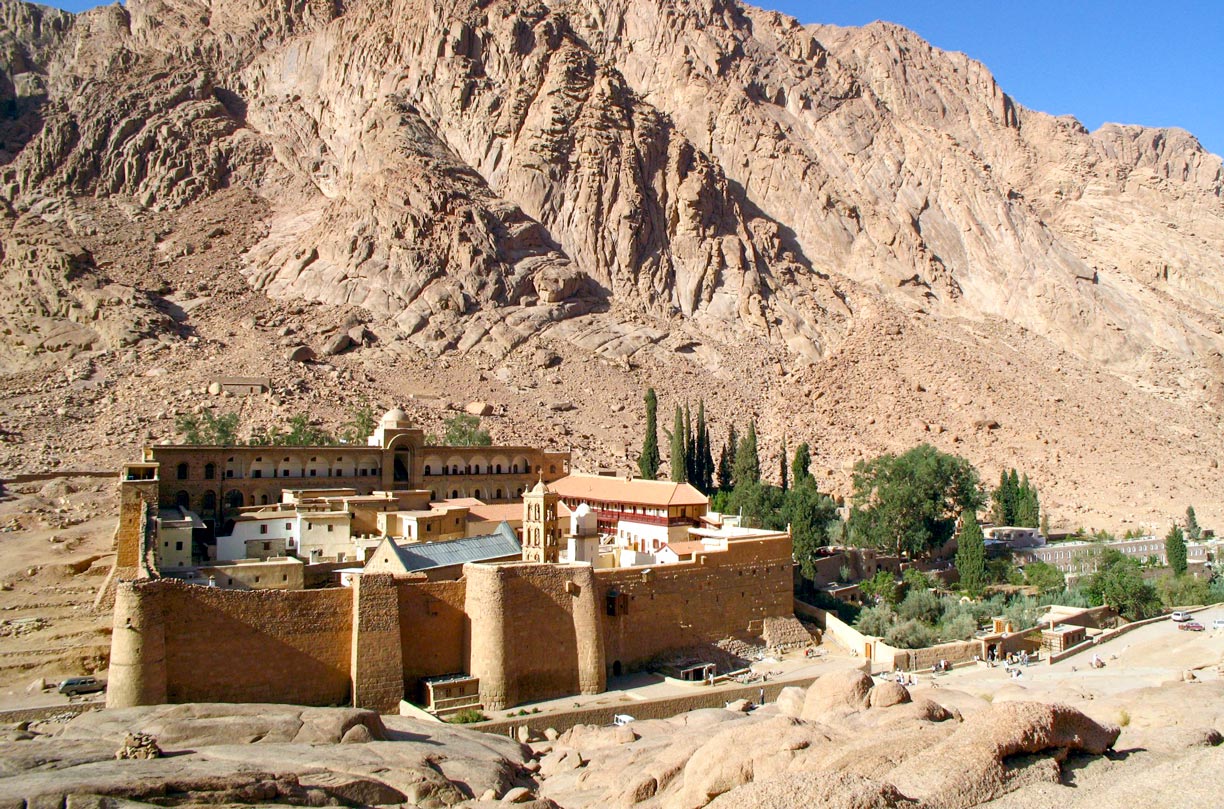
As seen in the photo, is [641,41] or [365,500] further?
[641,41]

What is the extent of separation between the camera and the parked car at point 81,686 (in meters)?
19.2

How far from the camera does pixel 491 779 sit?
52.5 feet

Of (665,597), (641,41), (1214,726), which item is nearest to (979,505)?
(665,597)

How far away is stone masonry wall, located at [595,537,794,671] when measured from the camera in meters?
24.1

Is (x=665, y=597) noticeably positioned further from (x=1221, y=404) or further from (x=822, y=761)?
(x=1221, y=404)

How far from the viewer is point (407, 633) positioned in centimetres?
2117

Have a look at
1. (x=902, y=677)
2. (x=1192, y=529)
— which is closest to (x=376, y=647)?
(x=902, y=677)

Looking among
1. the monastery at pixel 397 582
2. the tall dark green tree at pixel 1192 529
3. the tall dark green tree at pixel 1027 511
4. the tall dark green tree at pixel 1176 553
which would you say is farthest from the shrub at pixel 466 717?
the tall dark green tree at pixel 1192 529

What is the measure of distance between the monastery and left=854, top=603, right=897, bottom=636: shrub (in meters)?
2.64

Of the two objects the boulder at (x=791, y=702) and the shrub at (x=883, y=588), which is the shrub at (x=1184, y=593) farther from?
the boulder at (x=791, y=702)

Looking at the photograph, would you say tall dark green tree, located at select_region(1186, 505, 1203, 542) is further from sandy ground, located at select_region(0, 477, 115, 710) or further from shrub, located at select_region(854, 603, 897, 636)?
sandy ground, located at select_region(0, 477, 115, 710)

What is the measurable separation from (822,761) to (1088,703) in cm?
726

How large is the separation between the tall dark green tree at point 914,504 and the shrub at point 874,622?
335 inches

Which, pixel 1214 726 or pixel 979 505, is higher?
pixel 979 505
